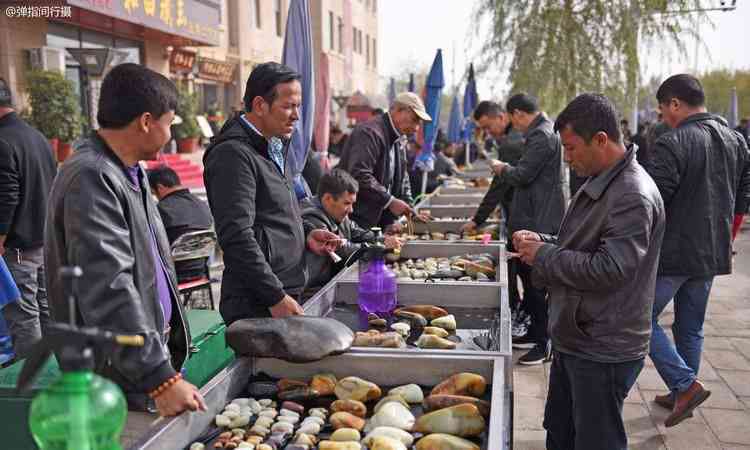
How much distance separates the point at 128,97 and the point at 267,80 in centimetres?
87

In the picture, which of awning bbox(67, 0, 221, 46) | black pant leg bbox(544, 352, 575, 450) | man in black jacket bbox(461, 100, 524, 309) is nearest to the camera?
black pant leg bbox(544, 352, 575, 450)

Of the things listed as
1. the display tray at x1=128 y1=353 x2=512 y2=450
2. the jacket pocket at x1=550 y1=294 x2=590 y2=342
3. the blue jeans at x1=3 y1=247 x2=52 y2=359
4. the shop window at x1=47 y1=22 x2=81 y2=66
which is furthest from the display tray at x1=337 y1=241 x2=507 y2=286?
the shop window at x1=47 y1=22 x2=81 y2=66

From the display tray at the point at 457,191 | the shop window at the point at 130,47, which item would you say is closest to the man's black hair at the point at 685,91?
the display tray at the point at 457,191

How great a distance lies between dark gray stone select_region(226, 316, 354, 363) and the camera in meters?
2.06

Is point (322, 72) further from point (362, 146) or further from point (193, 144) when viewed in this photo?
point (193, 144)

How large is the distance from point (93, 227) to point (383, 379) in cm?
101

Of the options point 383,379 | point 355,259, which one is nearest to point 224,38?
point 355,259

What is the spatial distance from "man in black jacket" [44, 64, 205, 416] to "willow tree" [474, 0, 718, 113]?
12.3m

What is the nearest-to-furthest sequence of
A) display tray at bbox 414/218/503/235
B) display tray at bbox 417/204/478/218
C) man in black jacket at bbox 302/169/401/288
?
man in black jacket at bbox 302/169/401/288, display tray at bbox 414/218/503/235, display tray at bbox 417/204/478/218

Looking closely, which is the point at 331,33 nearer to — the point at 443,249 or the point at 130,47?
the point at 130,47

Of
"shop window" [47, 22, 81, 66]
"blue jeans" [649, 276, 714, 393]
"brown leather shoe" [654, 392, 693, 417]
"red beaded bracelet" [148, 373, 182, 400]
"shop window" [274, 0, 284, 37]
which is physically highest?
"shop window" [274, 0, 284, 37]

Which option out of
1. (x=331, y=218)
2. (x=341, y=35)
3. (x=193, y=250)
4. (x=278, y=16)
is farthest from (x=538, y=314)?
(x=341, y=35)

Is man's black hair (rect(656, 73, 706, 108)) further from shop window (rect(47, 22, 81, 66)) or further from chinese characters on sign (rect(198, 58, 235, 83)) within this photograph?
chinese characters on sign (rect(198, 58, 235, 83))

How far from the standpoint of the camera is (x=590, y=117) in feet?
7.23
